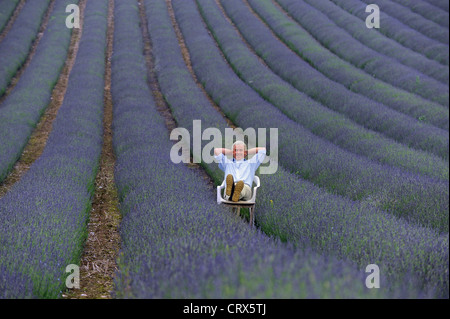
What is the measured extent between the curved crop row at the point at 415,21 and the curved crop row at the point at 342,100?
3.77 m

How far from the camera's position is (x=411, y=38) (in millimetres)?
13555

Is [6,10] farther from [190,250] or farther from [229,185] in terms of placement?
[190,250]

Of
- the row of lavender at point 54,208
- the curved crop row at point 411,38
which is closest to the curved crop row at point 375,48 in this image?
the curved crop row at point 411,38

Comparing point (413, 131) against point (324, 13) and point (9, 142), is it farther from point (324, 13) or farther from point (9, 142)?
point (324, 13)

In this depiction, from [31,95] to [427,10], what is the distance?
11.8m

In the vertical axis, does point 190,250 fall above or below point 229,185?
below

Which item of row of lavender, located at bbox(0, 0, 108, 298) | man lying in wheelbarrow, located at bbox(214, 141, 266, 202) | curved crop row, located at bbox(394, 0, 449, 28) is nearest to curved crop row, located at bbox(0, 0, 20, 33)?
row of lavender, located at bbox(0, 0, 108, 298)

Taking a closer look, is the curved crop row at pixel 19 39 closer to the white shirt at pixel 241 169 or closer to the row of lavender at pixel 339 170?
the row of lavender at pixel 339 170

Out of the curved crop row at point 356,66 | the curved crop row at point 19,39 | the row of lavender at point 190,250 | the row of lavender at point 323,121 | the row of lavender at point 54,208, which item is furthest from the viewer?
the curved crop row at point 19,39

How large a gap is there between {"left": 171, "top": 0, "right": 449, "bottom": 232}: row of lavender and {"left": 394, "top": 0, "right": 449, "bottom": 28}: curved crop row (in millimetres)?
6010

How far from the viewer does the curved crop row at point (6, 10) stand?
17081mm

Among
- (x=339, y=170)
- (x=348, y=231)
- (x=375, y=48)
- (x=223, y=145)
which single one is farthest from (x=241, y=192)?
(x=375, y=48)

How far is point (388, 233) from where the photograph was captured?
307 centimetres
